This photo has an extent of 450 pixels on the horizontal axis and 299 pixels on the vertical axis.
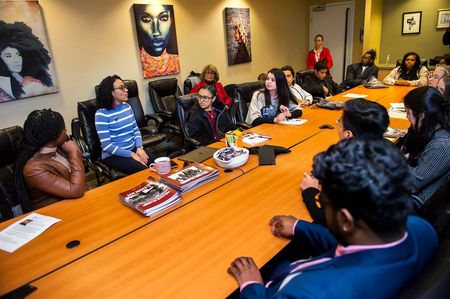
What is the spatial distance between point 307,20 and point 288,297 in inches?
301

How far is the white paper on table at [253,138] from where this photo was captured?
249 cm

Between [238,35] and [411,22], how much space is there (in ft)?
12.7

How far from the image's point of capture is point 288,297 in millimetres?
786

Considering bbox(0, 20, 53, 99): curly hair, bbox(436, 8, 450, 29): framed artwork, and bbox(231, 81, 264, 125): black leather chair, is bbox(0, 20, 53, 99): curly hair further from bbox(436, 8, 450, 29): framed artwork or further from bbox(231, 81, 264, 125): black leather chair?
bbox(436, 8, 450, 29): framed artwork

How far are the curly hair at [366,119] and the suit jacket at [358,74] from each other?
13.0 feet

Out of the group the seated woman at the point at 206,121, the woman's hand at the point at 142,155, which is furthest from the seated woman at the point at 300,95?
the woman's hand at the point at 142,155

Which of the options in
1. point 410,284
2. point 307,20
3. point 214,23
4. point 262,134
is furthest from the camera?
point 307,20

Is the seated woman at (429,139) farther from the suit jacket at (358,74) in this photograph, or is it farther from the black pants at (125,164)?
the suit jacket at (358,74)

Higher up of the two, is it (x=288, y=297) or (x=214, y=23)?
(x=214, y=23)

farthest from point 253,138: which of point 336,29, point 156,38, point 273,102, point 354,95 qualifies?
point 336,29

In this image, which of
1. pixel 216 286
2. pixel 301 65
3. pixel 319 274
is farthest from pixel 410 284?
pixel 301 65

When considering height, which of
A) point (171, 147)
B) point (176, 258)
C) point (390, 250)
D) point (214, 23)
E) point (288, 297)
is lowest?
point (171, 147)

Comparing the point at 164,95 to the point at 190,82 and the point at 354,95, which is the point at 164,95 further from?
the point at 354,95

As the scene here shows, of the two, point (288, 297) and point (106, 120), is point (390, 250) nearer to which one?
point (288, 297)
